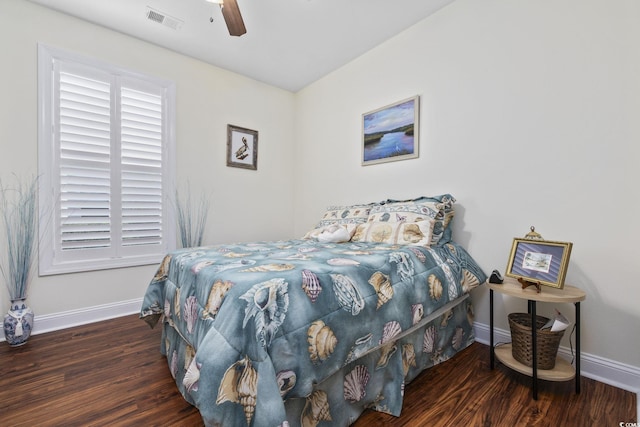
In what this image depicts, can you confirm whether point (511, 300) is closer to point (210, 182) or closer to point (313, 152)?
point (313, 152)

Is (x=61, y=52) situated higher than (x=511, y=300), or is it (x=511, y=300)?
(x=61, y=52)

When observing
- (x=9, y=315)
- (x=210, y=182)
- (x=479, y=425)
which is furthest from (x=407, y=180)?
(x=9, y=315)

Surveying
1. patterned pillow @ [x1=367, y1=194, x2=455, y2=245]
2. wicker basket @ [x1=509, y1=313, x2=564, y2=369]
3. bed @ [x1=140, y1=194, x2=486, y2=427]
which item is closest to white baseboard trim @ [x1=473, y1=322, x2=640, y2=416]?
wicker basket @ [x1=509, y1=313, x2=564, y2=369]

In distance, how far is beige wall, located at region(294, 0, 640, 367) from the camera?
164 cm

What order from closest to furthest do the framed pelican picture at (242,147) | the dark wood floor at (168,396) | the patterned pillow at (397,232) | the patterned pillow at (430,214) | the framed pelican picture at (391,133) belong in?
1. the dark wood floor at (168,396)
2. the patterned pillow at (397,232)
3. the patterned pillow at (430,214)
4. the framed pelican picture at (391,133)
5. the framed pelican picture at (242,147)

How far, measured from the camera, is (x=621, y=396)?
1.54 m

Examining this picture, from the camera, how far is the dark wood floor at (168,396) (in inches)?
53.8

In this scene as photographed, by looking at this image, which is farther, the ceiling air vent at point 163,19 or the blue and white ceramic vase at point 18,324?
the ceiling air vent at point 163,19

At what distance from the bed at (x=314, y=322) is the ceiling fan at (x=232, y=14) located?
1.40 m

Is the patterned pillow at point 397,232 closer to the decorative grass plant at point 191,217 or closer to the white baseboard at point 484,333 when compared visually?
the white baseboard at point 484,333

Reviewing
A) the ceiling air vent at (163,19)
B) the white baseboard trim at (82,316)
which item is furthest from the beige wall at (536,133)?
the white baseboard trim at (82,316)

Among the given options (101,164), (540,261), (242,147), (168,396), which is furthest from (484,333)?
(101,164)

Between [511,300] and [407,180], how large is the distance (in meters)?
1.29

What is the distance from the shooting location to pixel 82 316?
2.58m
